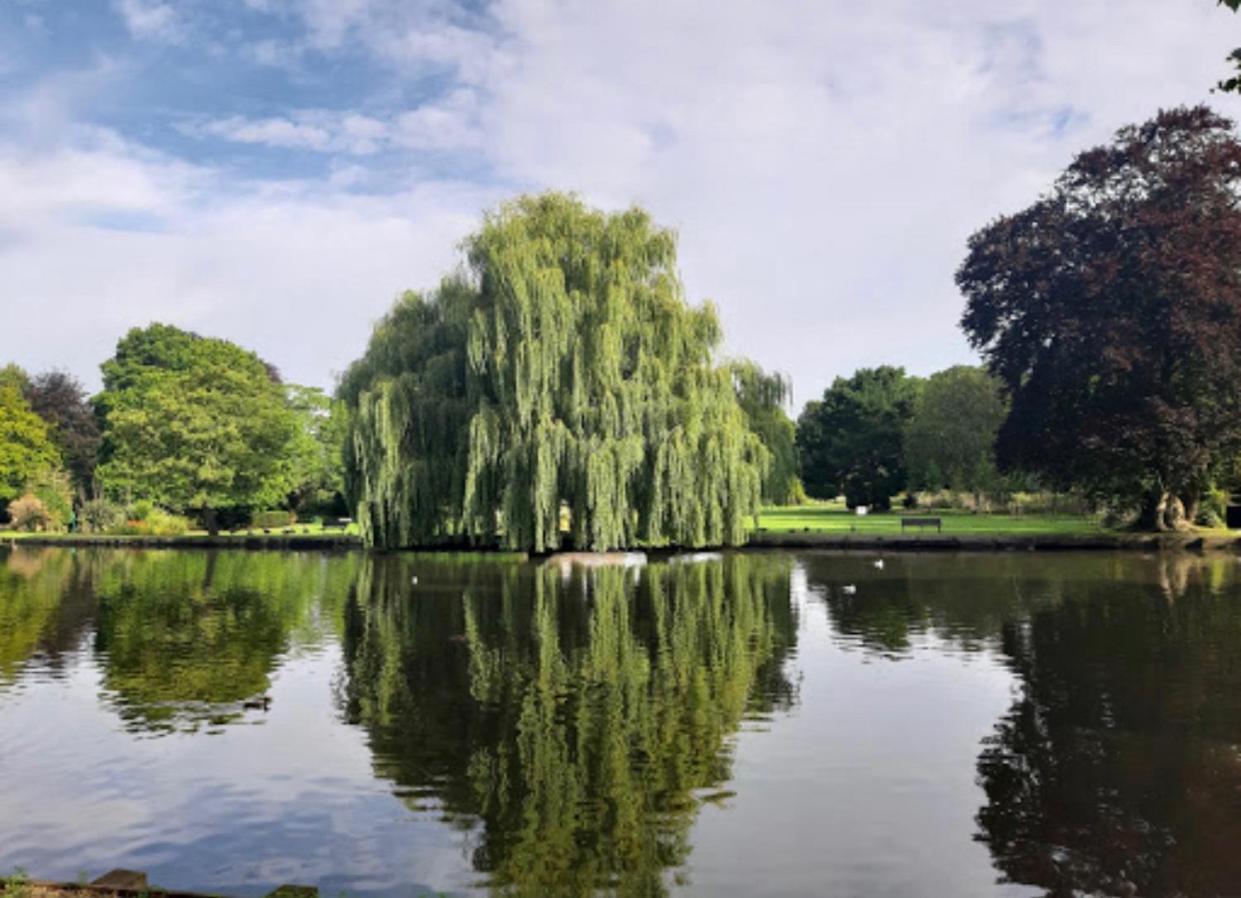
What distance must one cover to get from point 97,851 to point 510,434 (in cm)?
2761

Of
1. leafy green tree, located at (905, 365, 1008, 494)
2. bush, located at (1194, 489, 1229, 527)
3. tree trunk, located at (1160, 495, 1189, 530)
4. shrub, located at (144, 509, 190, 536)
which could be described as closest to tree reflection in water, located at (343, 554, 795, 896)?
tree trunk, located at (1160, 495, 1189, 530)

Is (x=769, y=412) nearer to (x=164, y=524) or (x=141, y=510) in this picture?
(x=164, y=524)

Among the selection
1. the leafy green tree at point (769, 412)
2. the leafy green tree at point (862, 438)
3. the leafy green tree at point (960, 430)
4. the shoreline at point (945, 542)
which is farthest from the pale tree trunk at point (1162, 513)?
the leafy green tree at point (862, 438)

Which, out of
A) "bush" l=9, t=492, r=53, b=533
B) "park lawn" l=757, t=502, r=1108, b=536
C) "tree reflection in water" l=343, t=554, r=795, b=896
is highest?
"bush" l=9, t=492, r=53, b=533

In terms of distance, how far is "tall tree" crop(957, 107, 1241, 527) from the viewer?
41344mm

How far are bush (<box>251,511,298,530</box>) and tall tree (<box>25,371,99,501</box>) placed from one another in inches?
797

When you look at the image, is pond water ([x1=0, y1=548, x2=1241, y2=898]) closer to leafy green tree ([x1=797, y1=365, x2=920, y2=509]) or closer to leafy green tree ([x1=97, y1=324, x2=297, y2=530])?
leafy green tree ([x1=97, y1=324, x2=297, y2=530])

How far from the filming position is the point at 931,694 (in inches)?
572

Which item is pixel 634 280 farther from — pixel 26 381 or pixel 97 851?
pixel 26 381

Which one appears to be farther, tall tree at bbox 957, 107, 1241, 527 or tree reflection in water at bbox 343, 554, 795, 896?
tall tree at bbox 957, 107, 1241, 527

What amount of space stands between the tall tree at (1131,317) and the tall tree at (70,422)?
219ft

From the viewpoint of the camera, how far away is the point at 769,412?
48.6 metres

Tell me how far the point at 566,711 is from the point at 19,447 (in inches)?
2702

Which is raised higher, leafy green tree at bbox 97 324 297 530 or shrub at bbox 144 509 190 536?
leafy green tree at bbox 97 324 297 530
